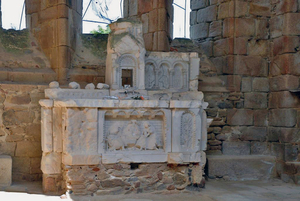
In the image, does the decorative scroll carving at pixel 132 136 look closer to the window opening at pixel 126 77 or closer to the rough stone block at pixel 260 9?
the window opening at pixel 126 77

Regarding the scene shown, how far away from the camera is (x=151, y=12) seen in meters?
7.45

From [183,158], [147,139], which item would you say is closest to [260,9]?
[183,158]

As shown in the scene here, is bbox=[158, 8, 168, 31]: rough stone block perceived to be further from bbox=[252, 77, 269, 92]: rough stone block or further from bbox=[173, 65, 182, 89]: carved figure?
bbox=[252, 77, 269, 92]: rough stone block

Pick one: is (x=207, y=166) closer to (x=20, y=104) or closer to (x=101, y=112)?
(x=101, y=112)

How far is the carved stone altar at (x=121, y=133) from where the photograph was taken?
5.31 meters

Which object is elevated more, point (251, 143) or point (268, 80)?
point (268, 80)

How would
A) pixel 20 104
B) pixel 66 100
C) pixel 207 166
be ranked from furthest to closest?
pixel 207 166
pixel 20 104
pixel 66 100

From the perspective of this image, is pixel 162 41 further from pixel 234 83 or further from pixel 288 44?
pixel 288 44

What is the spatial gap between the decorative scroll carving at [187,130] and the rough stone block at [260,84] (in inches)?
89.8

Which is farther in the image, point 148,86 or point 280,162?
point 280,162

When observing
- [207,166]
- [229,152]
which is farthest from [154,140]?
[229,152]

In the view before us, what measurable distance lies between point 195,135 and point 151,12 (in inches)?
118

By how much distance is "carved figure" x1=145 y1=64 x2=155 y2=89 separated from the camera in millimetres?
6309

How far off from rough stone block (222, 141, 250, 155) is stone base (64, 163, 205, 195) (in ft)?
5.05
